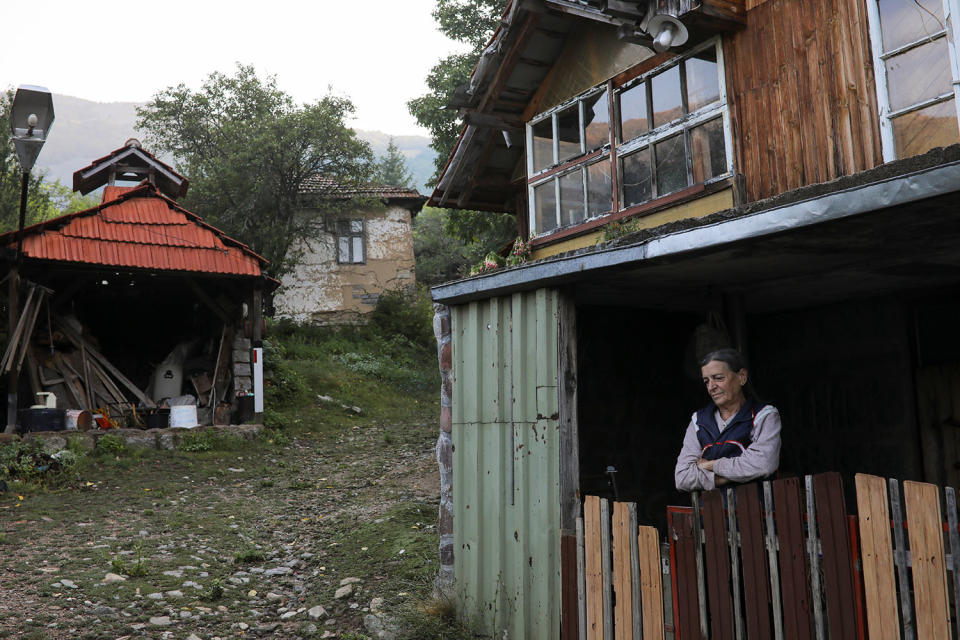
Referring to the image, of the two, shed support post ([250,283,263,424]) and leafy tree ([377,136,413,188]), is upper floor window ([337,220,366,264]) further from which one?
leafy tree ([377,136,413,188])

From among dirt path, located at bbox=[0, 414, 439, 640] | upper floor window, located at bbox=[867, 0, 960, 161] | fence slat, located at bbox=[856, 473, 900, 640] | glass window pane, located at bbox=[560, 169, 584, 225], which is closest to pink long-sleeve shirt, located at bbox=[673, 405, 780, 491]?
fence slat, located at bbox=[856, 473, 900, 640]

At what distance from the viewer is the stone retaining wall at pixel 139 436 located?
40.0ft

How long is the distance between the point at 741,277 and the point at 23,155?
306 inches

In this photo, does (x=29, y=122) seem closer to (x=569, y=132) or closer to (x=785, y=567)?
(x=569, y=132)

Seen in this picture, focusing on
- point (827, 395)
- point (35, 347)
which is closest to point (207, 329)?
point (35, 347)

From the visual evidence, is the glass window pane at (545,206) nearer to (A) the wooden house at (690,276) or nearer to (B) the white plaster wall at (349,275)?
(A) the wooden house at (690,276)

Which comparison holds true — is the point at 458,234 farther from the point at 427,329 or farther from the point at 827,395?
the point at 827,395

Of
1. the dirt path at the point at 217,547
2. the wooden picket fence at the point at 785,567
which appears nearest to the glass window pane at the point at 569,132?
the dirt path at the point at 217,547

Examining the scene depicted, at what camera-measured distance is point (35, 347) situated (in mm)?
14219

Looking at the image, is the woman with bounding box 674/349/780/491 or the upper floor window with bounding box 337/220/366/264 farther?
the upper floor window with bounding box 337/220/366/264

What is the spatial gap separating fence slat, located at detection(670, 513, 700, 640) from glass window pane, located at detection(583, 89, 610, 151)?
7.28 meters

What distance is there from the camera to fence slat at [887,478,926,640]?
3316 millimetres

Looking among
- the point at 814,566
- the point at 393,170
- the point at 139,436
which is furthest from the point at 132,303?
the point at 393,170

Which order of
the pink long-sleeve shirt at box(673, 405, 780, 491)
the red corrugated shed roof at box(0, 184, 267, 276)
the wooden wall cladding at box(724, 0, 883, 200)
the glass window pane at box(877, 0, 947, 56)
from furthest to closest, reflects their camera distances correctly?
the red corrugated shed roof at box(0, 184, 267, 276) < the wooden wall cladding at box(724, 0, 883, 200) < the glass window pane at box(877, 0, 947, 56) < the pink long-sleeve shirt at box(673, 405, 780, 491)
